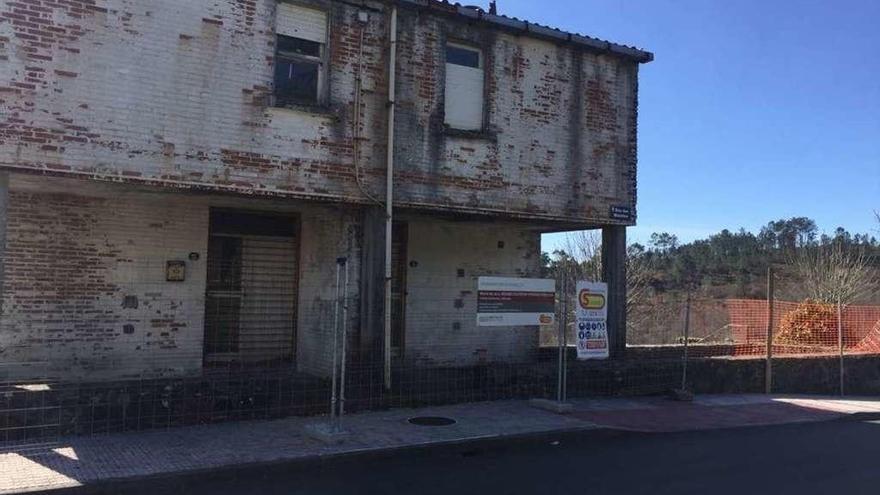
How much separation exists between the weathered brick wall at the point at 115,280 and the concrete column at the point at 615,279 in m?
5.21

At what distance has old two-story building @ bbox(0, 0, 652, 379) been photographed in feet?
31.5

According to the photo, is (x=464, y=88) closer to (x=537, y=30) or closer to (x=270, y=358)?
(x=537, y=30)

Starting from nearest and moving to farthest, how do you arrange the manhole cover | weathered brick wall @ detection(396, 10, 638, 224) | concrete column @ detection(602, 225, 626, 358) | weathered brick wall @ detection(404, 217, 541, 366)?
the manhole cover
weathered brick wall @ detection(396, 10, 638, 224)
weathered brick wall @ detection(404, 217, 541, 366)
concrete column @ detection(602, 225, 626, 358)

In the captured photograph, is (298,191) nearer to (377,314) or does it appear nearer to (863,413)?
(377,314)

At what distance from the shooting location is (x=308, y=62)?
1117 cm

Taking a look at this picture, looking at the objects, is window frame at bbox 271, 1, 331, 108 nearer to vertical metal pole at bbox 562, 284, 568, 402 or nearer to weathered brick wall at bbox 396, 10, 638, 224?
weathered brick wall at bbox 396, 10, 638, 224

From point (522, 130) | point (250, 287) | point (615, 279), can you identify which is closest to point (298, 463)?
point (250, 287)

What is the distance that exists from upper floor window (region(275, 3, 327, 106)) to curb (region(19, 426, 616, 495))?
5277 millimetres

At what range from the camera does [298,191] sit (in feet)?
35.5

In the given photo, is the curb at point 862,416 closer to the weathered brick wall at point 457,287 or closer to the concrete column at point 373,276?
the weathered brick wall at point 457,287

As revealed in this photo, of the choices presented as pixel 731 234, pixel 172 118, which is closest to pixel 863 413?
pixel 172 118

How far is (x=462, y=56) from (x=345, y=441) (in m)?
6.98

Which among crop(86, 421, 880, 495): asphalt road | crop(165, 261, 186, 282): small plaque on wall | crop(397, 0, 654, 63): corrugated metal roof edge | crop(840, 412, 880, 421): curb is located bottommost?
crop(840, 412, 880, 421): curb

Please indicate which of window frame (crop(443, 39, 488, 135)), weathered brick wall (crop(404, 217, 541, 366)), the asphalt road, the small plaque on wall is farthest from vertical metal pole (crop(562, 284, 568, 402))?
the small plaque on wall
